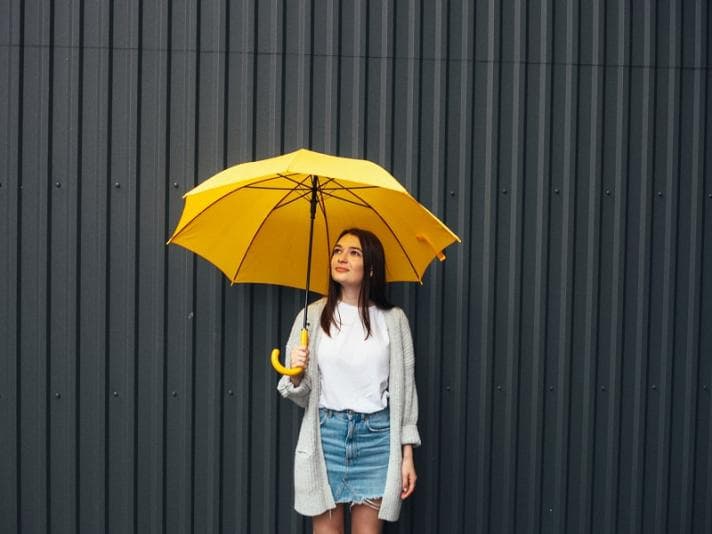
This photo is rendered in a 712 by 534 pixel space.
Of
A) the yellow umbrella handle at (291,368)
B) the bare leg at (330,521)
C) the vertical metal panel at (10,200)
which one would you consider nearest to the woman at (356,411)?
the bare leg at (330,521)

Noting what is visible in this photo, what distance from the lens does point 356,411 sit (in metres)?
3.63

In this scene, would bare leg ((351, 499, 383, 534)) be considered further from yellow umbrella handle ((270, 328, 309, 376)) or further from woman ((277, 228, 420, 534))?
yellow umbrella handle ((270, 328, 309, 376))

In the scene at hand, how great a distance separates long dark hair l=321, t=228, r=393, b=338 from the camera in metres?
3.67

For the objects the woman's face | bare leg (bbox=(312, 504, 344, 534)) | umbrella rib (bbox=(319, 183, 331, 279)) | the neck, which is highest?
umbrella rib (bbox=(319, 183, 331, 279))

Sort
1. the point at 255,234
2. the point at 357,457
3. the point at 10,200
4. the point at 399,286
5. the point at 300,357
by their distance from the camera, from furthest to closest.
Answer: the point at 399,286 < the point at 10,200 < the point at 255,234 < the point at 357,457 < the point at 300,357

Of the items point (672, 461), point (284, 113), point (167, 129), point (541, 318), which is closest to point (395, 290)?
point (541, 318)

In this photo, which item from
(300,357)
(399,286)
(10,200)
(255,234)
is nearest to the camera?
(300,357)

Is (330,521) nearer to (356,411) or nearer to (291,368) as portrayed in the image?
(356,411)

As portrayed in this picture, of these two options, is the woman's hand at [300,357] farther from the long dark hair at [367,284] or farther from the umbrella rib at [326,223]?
the umbrella rib at [326,223]

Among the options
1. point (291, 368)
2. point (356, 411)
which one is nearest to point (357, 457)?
point (356, 411)

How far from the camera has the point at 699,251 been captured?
15.0 ft

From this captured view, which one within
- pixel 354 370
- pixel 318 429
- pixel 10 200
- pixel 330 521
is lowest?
pixel 330 521

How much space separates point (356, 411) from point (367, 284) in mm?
589

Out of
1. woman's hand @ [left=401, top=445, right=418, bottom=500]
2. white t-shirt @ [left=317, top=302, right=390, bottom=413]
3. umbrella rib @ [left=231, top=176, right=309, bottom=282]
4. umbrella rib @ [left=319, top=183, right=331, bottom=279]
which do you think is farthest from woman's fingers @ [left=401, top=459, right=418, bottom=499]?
umbrella rib @ [left=231, top=176, right=309, bottom=282]
